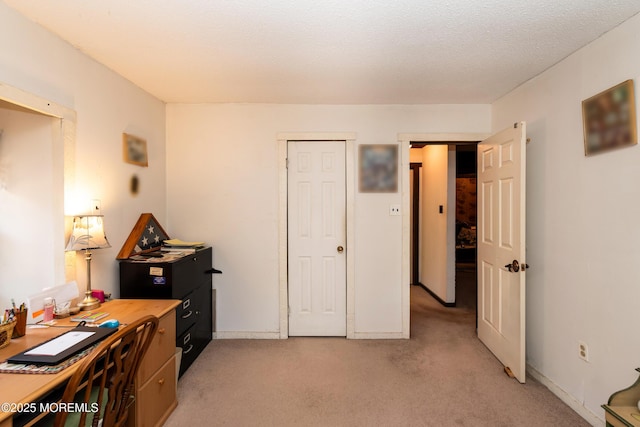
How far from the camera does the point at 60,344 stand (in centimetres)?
140

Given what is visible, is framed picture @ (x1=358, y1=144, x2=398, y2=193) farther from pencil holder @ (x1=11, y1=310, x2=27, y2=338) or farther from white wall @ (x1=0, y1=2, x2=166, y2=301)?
pencil holder @ (x1=11, y1=310, x2=27, y2=338)

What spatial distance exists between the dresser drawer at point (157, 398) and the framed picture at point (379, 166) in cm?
231

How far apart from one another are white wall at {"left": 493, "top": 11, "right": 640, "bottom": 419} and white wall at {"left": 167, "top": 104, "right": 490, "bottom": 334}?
946 millimetres

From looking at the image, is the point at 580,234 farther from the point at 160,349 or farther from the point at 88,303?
the point at 88,303

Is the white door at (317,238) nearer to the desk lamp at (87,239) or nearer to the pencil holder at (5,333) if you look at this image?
the desk lamp at (87,239)

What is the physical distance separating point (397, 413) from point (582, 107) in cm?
237

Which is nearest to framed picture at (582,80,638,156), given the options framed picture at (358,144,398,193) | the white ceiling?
the white ceiling

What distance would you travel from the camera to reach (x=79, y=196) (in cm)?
203

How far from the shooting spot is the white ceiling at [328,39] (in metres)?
1.60

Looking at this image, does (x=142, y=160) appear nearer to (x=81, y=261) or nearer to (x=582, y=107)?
(x=81, y=261)


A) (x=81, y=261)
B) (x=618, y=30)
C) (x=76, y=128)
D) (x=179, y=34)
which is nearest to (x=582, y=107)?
(x=618, y=30)

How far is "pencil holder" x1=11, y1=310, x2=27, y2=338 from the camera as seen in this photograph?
1.52 metres

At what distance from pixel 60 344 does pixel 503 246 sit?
9.91 feet

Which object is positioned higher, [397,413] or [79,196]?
[79,196]
